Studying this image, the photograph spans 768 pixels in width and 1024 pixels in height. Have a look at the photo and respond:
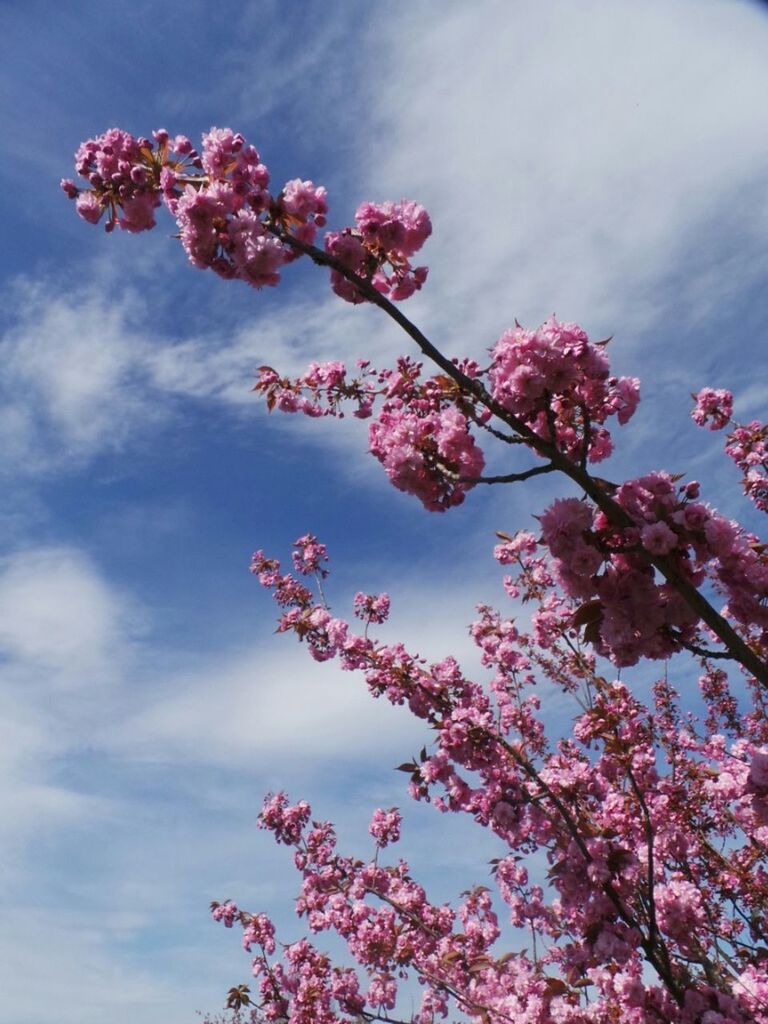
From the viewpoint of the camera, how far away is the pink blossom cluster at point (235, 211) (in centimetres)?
398

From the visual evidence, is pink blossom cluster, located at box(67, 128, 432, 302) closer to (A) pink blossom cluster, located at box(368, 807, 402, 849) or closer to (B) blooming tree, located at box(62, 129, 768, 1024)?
(B) blooming tree, located at box(62, 129, 768, 1024)

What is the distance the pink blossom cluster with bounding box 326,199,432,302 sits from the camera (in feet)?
13.7

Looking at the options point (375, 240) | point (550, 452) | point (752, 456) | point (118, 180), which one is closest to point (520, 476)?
point (550, 452)

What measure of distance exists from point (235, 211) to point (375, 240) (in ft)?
2.77

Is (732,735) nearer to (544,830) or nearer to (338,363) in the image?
(544,830)

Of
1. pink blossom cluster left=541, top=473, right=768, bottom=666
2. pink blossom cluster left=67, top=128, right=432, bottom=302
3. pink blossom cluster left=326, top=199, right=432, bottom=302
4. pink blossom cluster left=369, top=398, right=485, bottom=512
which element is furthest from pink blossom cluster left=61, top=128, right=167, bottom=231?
pink blossom cluster left=541, top=473, right=768, bottom=666

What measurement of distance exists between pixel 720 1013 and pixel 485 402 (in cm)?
435

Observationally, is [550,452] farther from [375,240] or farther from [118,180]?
[118,180]

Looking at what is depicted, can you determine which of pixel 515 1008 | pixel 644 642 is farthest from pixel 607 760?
pixel 644 642

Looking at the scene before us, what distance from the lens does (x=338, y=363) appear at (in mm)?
5863

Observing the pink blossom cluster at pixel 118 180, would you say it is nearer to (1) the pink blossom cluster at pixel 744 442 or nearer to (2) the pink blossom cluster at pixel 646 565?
(2) the pink blossom cluster at pixel 646 565

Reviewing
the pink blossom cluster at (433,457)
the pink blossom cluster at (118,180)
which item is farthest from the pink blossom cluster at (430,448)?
the pink blossom cluster at (118,180)

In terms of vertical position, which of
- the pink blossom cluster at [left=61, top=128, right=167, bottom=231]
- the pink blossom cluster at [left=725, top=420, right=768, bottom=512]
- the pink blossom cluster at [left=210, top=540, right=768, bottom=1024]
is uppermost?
the pink blossom cluster at [left=725, top=420, right=768, bottom=512]

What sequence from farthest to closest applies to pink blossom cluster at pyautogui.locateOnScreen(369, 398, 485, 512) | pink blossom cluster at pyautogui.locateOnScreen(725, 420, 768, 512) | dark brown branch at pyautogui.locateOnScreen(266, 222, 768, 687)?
pink blossom cluster at pyautogui.locateOnScreen(725, 420, 768, 512) < pink blossom cluster at pyautogui.locateOnScreen(369, 398, 485, 512) < dark brown branch at pyautogui.locateOnScreen(266, 222, 768, 687)
